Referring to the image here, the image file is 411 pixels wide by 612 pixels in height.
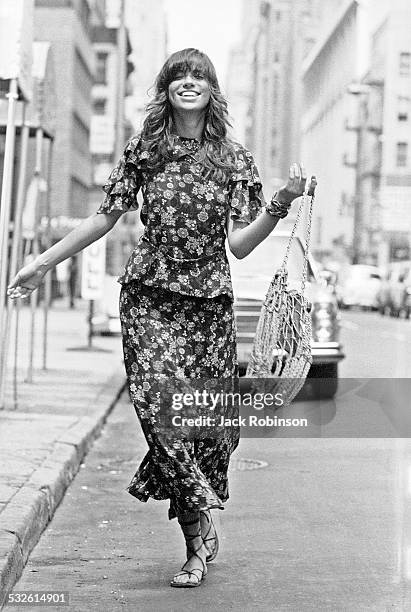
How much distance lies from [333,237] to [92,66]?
4266 cm

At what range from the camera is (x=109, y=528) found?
699 centimetres

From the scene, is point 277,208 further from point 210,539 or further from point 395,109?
point 395,109

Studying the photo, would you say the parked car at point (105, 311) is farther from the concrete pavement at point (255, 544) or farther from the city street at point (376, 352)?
the concrete pavement at point (255, 544)

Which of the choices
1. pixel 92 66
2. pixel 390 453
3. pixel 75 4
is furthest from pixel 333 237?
pixel 390 453

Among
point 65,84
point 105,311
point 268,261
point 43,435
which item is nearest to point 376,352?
point 105,311

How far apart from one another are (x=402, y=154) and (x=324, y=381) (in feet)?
273

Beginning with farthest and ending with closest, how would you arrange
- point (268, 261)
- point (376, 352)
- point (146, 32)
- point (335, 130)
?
point (146, 32) < point (335, 130) < point (376, 352) < point (268, 261)

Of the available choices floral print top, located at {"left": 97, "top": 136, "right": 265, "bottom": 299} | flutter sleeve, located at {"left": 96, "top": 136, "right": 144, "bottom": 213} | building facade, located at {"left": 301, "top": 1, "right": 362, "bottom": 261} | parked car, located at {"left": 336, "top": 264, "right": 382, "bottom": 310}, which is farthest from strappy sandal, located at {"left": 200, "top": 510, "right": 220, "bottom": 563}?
building facade, located at {"left": 301, "top": 1, "right": 362, "bottom": 261}

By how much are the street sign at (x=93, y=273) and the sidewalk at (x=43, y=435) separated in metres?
1.06

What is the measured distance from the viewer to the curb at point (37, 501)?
5580 millimetres

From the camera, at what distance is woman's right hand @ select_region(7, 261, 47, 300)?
18.7 ft

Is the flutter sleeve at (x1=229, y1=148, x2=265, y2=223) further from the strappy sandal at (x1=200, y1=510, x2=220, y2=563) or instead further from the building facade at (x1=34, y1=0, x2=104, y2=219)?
the building facade at (x1=34, y1=0, x2=104, y2=219)

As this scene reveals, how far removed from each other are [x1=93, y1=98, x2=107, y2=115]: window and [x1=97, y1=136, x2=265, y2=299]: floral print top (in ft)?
273

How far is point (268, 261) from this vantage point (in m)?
14.7
